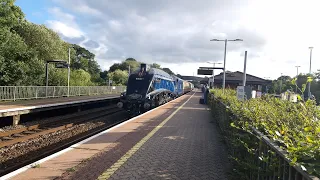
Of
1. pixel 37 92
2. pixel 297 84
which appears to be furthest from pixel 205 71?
pixel 37 92

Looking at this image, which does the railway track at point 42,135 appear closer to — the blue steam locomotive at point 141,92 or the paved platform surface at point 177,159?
the blue steam locomotive at point 141,92

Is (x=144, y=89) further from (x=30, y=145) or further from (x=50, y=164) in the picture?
(x=50, y=164)

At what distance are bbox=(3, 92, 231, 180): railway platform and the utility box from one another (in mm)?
1757

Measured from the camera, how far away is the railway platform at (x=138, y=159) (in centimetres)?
552

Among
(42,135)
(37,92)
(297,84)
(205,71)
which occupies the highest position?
(205,71)

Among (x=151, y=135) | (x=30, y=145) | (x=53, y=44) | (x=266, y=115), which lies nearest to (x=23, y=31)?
(x=53, y=44)

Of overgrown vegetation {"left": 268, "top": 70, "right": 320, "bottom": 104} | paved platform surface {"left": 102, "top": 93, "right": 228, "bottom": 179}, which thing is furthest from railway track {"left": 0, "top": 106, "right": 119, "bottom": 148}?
overgrown vegetation {"left": 268, "top": 70, "right": 320, "bottom": 104}

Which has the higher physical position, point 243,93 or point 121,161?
point 243,93

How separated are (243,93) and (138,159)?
5.30 m

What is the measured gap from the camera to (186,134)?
399 inches

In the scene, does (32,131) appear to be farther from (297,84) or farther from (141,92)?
(297,84)

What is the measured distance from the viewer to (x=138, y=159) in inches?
259

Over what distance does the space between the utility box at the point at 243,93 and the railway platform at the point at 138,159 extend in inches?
69.2

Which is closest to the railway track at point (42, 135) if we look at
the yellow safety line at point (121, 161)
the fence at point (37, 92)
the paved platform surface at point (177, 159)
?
the yellow safety line at point (121, 161)
